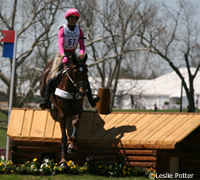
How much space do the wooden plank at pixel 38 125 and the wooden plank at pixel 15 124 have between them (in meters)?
0.34

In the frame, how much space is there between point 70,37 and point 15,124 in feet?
8.61

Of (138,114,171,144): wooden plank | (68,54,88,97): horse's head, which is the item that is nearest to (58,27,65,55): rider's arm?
(68,54,88,97): horse's head

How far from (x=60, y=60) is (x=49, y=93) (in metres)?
0.91

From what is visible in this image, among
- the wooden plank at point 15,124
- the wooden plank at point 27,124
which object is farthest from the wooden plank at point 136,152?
the wooden plank at point 15,124

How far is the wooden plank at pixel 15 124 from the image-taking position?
26.2ft

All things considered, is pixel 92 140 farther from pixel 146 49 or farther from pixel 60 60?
pixel 146 49

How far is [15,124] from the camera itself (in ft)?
27.1

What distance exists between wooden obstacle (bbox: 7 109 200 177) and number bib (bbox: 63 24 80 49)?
184 cm

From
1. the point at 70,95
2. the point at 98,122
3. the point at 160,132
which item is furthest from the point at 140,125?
the point at 70,95

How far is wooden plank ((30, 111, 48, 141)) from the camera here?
308 inches

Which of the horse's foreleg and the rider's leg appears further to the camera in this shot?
the rider's leg

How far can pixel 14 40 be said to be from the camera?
944 cm

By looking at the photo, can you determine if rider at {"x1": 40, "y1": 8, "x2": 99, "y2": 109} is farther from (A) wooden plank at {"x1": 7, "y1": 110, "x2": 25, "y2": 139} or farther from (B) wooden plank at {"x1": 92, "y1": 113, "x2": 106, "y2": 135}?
(A) wooden plank at {"x1": 7, "y1": 110, "x2": 25, "y2": 139}

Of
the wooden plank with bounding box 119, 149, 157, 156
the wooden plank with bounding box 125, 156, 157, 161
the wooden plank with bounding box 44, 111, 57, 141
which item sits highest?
the wooden plank with bounding box 44, 111, 57, 141
